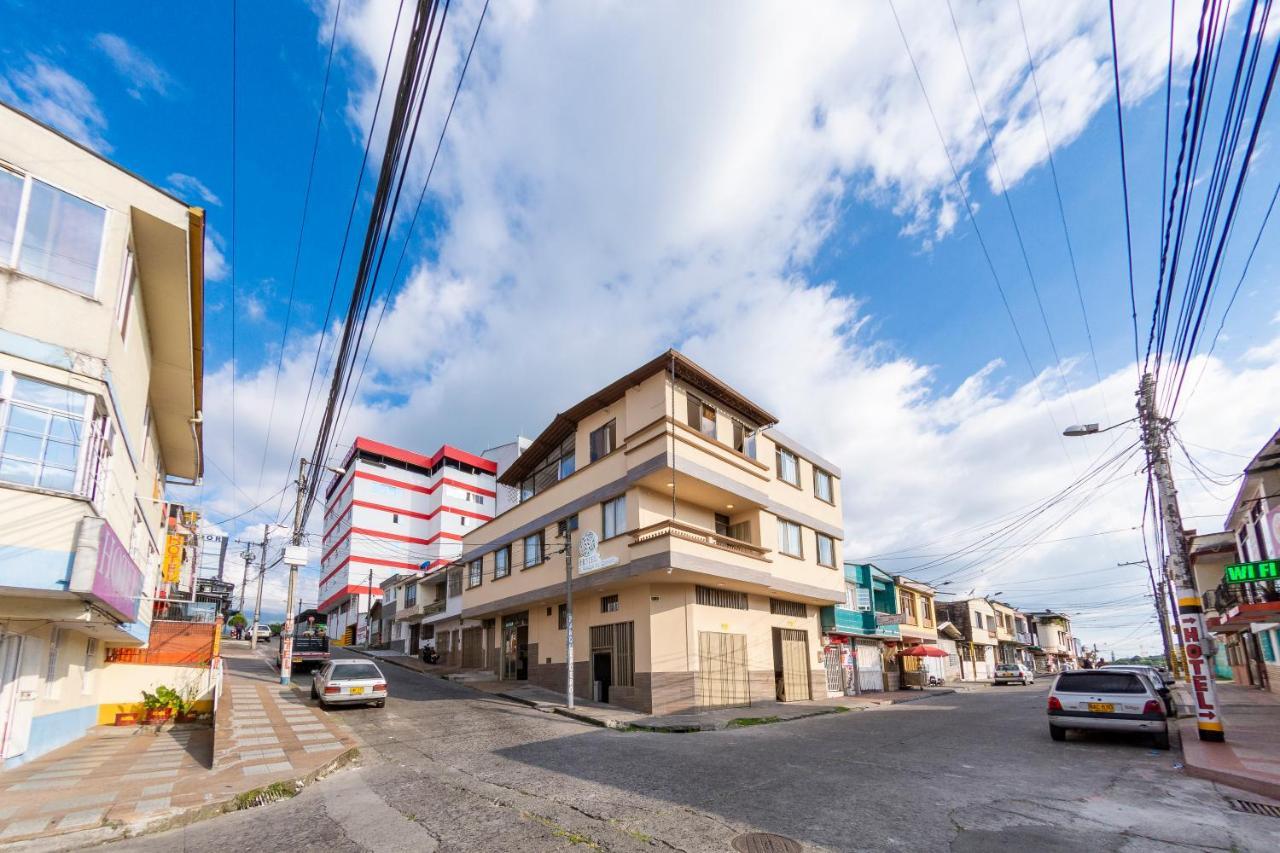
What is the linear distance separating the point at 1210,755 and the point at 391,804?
13.7 metres

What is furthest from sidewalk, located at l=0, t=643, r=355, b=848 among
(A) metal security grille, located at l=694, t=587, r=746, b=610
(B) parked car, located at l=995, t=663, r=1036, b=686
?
(B) parked car, located at l=995, t=663, r=1036, b=686

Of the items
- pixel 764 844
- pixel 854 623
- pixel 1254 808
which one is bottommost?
pixel 1254 808

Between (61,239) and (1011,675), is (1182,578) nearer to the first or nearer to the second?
(61,239)

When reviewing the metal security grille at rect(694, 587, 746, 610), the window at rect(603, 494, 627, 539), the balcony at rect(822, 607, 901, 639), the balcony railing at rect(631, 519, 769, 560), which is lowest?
the balcony at rect(822, 607, 901, 639)

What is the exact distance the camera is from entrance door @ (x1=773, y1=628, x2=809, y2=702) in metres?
25.2

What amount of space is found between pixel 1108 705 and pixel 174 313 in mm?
21643

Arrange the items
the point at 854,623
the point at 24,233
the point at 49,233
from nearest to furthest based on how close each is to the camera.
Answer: the point at 24,233
the point at 49,233
the point at 854,623

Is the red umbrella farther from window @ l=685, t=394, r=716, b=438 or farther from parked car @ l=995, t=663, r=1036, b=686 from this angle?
window @ l=685, t=394, r=716, b=438

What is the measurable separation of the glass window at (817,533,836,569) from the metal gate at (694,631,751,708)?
7341 mm

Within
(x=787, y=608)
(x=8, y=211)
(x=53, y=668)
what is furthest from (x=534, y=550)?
(x=8, y=211)

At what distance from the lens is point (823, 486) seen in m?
30.3

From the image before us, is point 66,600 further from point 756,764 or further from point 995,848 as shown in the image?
point 995,848

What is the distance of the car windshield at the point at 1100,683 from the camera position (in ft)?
43.7

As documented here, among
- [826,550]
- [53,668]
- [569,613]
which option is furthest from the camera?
[826,550]
